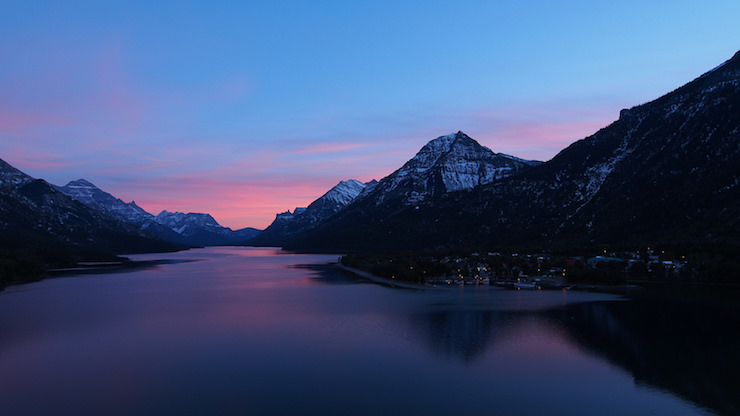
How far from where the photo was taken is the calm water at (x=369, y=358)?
3516cm

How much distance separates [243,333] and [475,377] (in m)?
30.2

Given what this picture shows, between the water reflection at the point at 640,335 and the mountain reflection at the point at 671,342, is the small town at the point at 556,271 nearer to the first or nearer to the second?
the water reflection at the point at 640,335

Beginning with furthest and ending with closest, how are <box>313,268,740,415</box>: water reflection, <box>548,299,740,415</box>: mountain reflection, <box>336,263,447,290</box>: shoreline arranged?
1. <box>336,263,447,290</box>: shoreline
2. <box>313,268,740,415</box>: water reflection
3. <box>548,299,740,415</box>: mountain reflection

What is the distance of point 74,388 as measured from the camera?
124 feet

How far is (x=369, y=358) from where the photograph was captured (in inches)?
1849

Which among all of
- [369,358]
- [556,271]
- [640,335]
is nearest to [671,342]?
[640,335]

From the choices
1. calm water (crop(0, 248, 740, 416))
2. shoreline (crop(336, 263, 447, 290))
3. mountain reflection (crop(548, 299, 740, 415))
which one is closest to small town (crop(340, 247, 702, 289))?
shoreline (crop(336, 263, 447, 290))

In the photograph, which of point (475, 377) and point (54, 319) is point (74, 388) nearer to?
point (475, 377)

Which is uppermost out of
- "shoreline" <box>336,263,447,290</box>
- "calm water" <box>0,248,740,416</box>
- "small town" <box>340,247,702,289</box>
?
"small town" <box>340,247,702,289</box>

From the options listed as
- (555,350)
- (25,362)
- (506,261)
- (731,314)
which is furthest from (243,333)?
(506,261)

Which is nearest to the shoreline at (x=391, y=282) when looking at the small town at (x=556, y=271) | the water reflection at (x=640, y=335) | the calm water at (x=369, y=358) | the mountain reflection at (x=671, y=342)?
the small town at (x=556, y=271)

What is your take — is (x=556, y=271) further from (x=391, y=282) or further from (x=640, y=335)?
(x=640, y=335)

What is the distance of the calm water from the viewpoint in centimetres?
3516

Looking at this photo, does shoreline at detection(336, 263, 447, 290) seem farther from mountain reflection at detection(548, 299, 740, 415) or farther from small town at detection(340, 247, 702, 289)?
mountain reflection at detection(548, 299, 740, 415)
